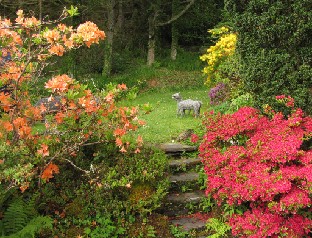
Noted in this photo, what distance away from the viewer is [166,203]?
7.07 metres

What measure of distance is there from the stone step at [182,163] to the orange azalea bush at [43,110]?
63.0 inches

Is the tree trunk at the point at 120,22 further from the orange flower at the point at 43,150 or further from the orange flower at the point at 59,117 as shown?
the orange flower at the point at 43,150

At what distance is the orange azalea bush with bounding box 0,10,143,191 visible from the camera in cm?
518

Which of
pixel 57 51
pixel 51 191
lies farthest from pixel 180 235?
pixel 57 51

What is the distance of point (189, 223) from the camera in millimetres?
6734

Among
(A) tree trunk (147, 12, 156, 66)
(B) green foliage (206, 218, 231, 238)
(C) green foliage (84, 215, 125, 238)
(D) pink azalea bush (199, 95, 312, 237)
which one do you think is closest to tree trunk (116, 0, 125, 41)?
(A) tree trunk (147, 12, 156, 66)

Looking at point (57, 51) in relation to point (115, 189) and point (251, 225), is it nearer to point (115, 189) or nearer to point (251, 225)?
point (115, 189)

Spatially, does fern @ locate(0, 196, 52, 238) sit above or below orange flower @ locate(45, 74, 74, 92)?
below

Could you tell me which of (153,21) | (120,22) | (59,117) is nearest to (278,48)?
(59,117)

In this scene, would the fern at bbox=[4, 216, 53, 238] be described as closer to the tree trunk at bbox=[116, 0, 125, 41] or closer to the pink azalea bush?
A: the pink azalea bush

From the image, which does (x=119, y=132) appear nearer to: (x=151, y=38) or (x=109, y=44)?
(x=109, y=44)

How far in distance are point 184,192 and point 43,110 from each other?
9.72 feet

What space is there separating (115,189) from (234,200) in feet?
5.95

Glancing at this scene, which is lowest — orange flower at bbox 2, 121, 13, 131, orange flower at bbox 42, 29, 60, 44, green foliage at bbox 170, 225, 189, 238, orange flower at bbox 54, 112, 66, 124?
green foliage at bbox 170, 225, 189, 238
